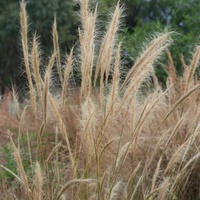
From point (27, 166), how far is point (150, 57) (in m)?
1.77

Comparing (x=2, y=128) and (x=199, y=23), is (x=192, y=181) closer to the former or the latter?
(x=2, y=128)

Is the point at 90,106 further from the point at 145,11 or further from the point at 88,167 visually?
the point at 145,11

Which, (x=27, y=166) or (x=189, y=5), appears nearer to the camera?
(x=27, y=166)

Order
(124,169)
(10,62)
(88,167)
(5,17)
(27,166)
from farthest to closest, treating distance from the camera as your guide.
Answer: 1. (10,62)
2. (5,17)
3. (27,166)
4. (124,169)
5. (88,167)

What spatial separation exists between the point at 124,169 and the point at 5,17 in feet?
19.5

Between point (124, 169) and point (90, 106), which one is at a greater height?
point (90, 106)

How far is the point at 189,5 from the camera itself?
28.5 feet

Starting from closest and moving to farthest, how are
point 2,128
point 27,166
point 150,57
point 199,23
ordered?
point 150,57 < point 27,166 < point 2,128 < point 199,23

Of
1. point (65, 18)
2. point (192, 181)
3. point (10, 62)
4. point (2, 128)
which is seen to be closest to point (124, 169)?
point (192, 181)

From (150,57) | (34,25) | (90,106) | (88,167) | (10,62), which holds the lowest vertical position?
(10,62)

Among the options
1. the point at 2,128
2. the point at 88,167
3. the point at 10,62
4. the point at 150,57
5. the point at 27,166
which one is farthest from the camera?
the point at 10,62

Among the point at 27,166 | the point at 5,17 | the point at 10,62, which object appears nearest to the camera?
the point at 27,166

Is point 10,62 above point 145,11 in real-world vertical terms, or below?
below

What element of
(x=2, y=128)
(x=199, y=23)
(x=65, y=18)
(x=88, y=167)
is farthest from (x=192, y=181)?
(x=65, y=18)
